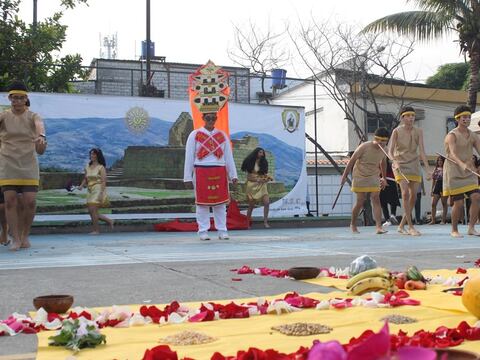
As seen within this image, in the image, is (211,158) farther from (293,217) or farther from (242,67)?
(242,67)

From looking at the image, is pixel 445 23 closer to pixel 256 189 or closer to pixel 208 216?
pixel 256 189

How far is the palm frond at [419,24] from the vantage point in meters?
20.5

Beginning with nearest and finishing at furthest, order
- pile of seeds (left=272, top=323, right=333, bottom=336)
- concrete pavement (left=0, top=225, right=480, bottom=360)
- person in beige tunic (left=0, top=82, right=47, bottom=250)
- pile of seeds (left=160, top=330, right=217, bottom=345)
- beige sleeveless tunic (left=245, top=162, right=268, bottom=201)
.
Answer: pile of seeds (left=160, top=330, right=217, bottom=345)
pile of seeds (left=272, top=323, right=333, bottom=336)
concrete pavement (left=0, top=225, right=480, bottom=360)
person in beige tunic (left=0, top=82, right=47, bottom=250)
beige sleeveless tunic (left=245, top=162, right=268, bottom=201)

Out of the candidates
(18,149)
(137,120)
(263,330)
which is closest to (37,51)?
(137,120)

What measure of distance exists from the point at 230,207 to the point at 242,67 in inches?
557

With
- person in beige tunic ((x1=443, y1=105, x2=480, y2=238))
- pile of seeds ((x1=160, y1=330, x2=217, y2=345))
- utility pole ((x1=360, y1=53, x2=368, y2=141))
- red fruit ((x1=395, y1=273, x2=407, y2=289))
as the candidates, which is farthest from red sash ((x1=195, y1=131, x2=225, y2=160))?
utility pole ((x1=360, y1=53, x2=368, y2=141))

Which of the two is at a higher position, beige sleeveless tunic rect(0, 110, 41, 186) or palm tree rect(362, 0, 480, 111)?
palm tree rect(362, 0, 480, 111)

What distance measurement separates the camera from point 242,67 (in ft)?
91.8

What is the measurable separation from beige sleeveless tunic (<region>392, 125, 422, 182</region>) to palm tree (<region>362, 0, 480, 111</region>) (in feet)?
36.3

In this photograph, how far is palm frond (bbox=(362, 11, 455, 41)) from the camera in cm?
2053

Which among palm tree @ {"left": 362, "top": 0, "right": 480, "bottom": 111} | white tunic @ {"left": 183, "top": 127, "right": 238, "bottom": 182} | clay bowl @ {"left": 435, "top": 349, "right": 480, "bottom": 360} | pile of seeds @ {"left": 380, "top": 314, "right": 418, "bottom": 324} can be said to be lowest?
pile of seeds @ {"left": 380, "top": 314, "right": 418, "bottom": 324}

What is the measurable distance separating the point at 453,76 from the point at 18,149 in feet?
106

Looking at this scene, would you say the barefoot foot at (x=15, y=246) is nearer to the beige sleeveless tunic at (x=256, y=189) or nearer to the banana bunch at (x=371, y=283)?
the banana bunch at (x=371, y=283)

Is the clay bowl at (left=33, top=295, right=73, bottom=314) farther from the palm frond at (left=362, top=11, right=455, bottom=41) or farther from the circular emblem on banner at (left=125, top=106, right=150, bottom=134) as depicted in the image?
the palm frond at (left=362, top=11, right=455, bottom=41)
